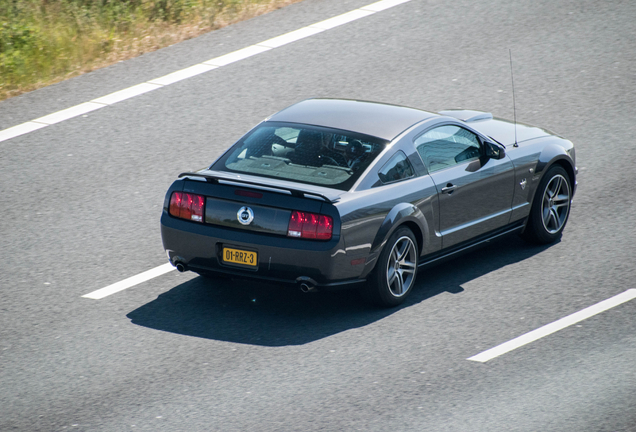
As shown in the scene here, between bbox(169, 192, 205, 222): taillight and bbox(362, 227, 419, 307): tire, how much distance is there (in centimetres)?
144

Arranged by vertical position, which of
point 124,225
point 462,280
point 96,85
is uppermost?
point 96,85

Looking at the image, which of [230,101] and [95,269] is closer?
[95,269]

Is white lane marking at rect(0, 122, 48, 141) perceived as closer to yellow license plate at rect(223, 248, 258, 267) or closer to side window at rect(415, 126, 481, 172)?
yellow license plate at rect(223, 248, 258, 267)

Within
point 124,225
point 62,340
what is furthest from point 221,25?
point 62,340

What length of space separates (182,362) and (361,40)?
863cm

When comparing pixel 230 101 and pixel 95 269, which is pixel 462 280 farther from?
pixel 230 101

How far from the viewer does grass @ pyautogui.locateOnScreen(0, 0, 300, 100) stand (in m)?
13.4

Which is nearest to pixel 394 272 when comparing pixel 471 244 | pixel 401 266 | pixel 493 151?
pixel 401 266

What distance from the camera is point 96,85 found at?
1302cm

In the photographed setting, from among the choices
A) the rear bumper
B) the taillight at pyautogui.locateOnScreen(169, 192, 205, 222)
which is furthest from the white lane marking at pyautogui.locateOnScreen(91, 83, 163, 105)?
the rear bumper

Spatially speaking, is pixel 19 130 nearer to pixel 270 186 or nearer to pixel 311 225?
pixel 270 186

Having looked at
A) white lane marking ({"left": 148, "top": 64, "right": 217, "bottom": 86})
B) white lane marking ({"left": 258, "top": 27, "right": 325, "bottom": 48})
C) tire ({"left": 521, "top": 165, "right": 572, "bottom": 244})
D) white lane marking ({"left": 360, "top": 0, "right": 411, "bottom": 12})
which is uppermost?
white lane marking ({"left": 360, "top": 0, "right": 411, "bottom": 12})

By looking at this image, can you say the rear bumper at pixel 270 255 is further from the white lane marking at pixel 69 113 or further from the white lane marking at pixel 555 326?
the white lane marking at pixel 69 113

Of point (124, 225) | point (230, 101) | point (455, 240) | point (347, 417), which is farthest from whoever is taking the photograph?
point (230, 101)
